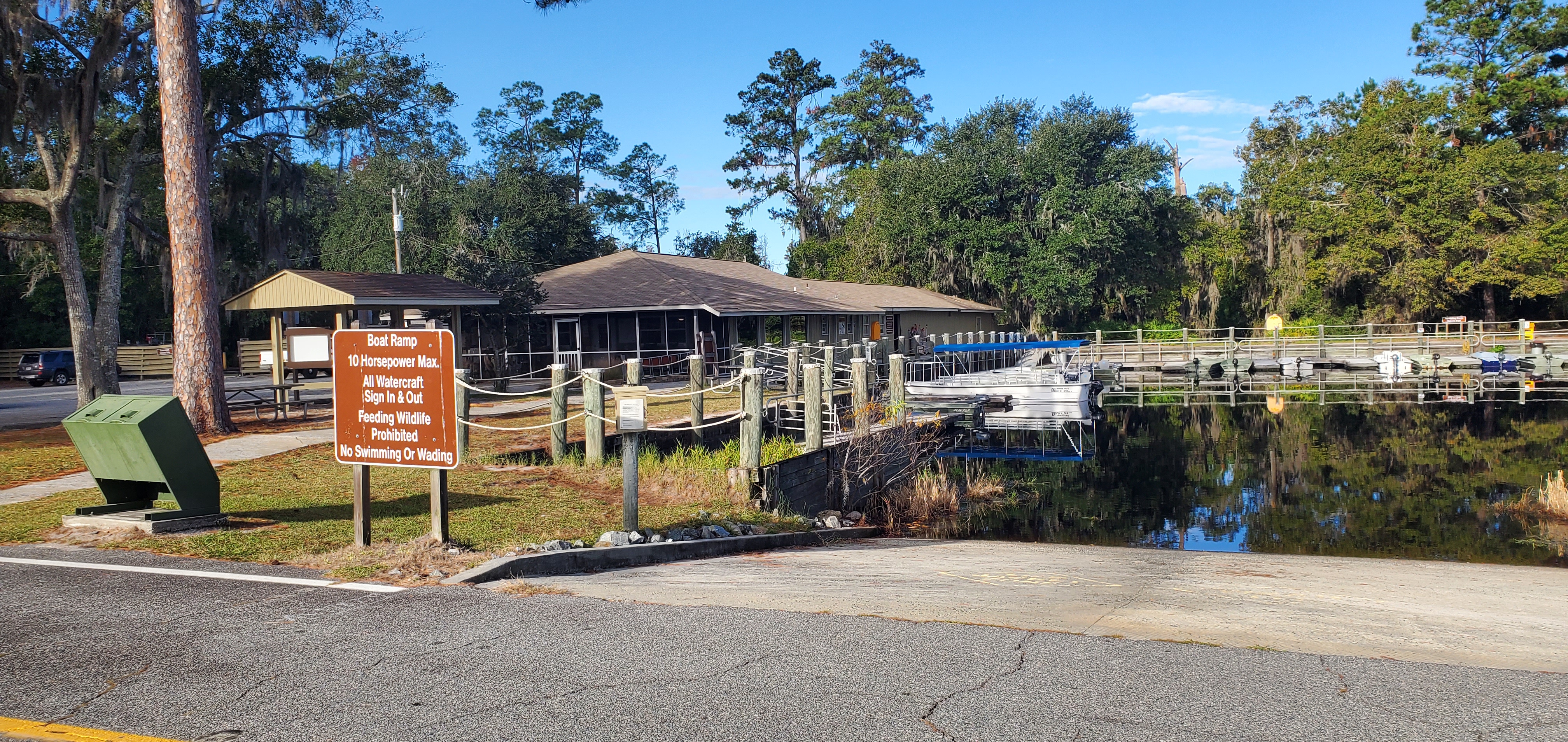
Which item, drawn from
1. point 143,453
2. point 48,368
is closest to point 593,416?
point 143,453

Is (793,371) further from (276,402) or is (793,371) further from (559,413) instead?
(276,402)

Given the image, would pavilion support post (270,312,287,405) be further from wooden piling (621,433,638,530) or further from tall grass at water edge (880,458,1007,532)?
wooden piling (621,433,638,530)

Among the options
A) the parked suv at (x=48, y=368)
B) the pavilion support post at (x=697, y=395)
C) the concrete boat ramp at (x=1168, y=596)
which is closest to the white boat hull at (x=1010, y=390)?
the pavilion support post at (x=697, y=395)

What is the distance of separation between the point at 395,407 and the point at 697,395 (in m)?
7.03

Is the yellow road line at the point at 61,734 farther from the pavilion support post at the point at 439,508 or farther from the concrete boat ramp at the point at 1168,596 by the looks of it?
the pavilion support post at the point at 439,508

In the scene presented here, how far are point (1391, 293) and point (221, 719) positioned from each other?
59347 millimetres

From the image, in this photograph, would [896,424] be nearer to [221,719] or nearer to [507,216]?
[221,719]

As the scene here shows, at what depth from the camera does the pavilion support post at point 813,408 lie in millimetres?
14719

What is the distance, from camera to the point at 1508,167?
49625 mm

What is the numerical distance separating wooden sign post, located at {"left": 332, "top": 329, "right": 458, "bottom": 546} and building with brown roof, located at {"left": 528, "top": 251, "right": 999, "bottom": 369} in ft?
66.2

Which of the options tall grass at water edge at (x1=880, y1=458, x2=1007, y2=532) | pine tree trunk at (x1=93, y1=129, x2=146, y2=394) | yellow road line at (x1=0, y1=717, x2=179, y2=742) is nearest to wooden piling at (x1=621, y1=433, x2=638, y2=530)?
yellow road line at (x1=0, y1=717, x2=179, y2=742)

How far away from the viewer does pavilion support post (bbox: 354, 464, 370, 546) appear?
8.40m

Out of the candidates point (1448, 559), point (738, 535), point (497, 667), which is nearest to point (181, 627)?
point (497, 667)

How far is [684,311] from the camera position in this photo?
110ft
